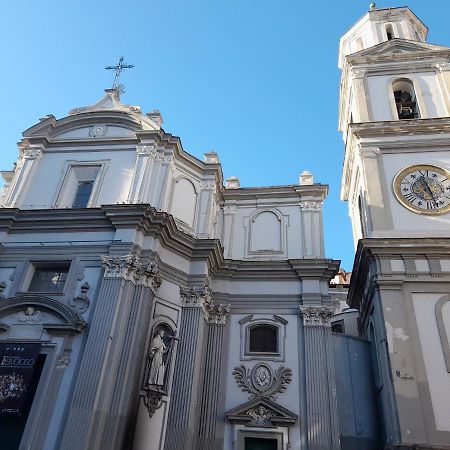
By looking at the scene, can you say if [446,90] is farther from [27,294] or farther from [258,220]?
[27,294]

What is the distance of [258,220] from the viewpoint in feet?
60.3

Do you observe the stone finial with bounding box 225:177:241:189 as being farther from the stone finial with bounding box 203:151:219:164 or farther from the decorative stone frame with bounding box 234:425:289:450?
the decorative stone frame with bounding box 234:425:289:450

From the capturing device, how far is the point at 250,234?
1802 centimetres

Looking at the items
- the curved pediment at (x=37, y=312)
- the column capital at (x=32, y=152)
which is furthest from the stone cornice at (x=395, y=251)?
the column capital at (x=32, y=152)

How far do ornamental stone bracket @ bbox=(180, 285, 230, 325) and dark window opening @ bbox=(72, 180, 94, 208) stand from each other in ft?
16.9

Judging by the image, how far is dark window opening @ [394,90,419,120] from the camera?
66.9ft

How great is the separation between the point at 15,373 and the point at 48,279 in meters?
3.33

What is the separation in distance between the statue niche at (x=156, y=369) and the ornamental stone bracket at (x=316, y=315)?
4.59 m

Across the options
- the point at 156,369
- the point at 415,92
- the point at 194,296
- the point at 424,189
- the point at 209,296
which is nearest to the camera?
the point at 156,369

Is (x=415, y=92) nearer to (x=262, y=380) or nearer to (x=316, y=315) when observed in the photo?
(x=316, y=315)

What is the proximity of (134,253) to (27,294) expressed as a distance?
343 centimetres

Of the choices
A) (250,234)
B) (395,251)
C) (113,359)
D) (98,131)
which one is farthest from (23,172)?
(395,251)

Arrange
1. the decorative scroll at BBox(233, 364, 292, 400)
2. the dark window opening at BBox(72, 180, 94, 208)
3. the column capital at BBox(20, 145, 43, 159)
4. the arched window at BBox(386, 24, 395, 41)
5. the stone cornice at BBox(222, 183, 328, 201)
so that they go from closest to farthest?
1. the decorative scroll at BBox(233, 364, 292, 400)
2. the dark window opening at BBox(72, 180, 94, 208)
3. the column capital at BBox(20, 145, 43, 159)
4. the stone cornice at BBox(222, 183, 328, 201)
5. the arched window at BBox(386, 24, 395, 41)

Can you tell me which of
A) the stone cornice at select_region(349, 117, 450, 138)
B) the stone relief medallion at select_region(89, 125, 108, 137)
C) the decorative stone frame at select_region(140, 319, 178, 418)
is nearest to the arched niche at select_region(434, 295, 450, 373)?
the stone cornice at select_region(349, 117, 450, 138)
